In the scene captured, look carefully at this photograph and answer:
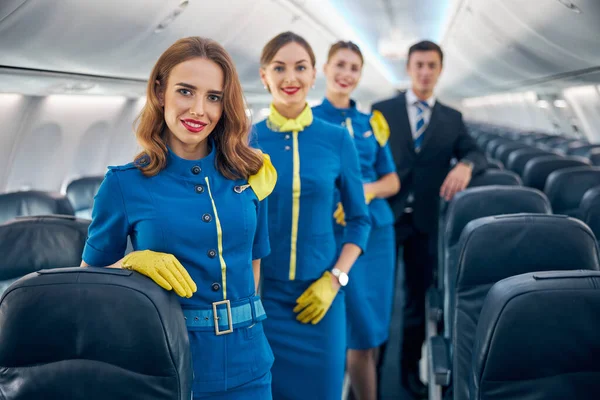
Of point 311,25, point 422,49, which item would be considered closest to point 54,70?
point 422,49

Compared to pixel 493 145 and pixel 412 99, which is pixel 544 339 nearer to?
pixel 412 99

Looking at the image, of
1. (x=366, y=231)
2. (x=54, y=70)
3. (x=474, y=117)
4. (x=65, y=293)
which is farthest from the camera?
(x=474, y=117)

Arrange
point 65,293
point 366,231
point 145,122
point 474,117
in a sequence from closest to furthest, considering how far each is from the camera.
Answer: point 65,293
point 145,122
point 366,231
point 474,117

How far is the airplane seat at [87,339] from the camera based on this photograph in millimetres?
1576

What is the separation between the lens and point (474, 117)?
123ft

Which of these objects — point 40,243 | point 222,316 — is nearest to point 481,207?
point 222,316

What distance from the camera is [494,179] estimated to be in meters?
4.32

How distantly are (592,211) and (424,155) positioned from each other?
3.44 ft

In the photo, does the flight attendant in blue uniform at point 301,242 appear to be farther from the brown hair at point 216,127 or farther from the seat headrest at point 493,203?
the seat headrest at point 493,203

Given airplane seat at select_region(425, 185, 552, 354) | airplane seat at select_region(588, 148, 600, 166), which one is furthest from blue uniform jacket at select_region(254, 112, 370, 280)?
airplane seat at select_region(588, 148, 600, 166)

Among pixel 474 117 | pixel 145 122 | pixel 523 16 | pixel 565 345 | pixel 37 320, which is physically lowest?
pixel 565 345

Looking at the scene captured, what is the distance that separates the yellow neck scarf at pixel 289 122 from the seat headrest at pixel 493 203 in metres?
1.10

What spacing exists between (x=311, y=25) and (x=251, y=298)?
6.07 m

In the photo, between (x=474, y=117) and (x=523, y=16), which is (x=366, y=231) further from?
(x=474, y=117)
